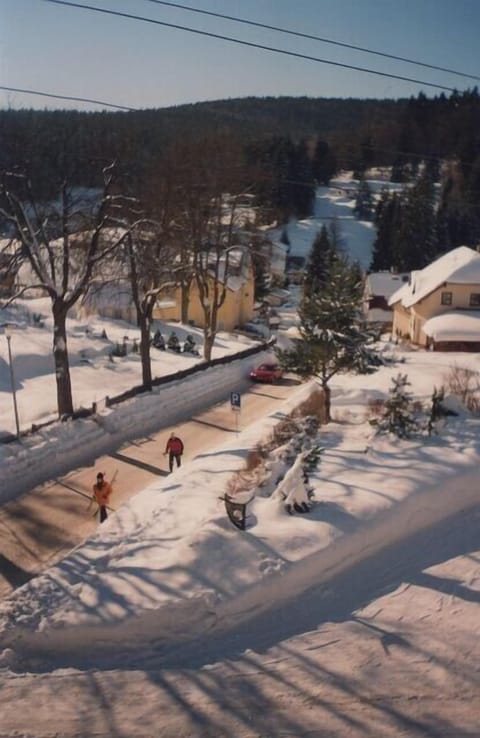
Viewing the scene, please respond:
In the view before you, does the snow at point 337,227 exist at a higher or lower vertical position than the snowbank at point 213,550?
higher

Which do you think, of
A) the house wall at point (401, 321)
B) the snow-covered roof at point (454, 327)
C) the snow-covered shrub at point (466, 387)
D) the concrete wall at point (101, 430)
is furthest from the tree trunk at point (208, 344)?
the house wall at point (401, 321)

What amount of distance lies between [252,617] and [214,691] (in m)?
1.47

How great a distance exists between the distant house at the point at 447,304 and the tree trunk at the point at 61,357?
908 inches

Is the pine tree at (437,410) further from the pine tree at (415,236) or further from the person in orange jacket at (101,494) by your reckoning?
the pine tree at (415,236)

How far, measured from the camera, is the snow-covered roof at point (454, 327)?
33.4 meters

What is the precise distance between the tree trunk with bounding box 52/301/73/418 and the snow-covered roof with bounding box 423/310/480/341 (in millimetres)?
23065

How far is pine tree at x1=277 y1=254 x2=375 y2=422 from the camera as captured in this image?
53.0 feet

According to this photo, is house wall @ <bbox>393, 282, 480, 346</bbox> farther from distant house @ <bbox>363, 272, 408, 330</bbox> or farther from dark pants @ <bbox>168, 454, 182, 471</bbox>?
dark pants @ <bbox>168, 454, 182, 471</bbox>

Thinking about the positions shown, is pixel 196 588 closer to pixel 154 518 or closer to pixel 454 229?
pixel 154 518

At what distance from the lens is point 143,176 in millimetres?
23203

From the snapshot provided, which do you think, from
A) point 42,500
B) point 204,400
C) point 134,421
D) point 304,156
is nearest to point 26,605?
point 42,500

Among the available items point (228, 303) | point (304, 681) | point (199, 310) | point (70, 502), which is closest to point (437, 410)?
point (70, 502)

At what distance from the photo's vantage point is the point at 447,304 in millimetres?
37062

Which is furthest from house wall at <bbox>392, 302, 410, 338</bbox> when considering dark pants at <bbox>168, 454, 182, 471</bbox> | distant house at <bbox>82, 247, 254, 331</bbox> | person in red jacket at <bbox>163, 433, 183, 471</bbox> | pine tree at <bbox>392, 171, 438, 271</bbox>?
person in red jacket at <bbox>163, 433, 183, 471</bbox>
